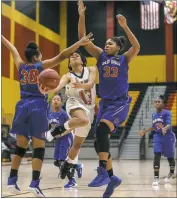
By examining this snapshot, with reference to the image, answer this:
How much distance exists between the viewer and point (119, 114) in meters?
5.45

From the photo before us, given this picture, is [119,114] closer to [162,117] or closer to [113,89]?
[113,89]

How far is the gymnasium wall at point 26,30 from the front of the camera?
784 inches

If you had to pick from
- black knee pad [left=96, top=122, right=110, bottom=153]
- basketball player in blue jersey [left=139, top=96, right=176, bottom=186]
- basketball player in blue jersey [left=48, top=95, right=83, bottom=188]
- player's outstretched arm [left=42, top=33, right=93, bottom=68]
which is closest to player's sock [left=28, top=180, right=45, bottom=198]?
black knee pad [left=96, top=122, right=110, bottom=153]

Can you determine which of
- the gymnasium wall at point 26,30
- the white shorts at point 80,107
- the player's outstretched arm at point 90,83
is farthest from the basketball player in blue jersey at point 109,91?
the gymnasium wall at point 26,30

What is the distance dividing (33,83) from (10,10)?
50.5 ft

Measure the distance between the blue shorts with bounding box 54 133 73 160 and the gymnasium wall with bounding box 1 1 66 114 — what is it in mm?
11163

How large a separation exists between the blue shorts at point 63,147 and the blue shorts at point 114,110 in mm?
3035

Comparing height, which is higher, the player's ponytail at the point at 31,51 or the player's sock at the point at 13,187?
the player's ponytail at the point at 31,51

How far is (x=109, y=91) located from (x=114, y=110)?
0.25m

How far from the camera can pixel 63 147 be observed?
843cm

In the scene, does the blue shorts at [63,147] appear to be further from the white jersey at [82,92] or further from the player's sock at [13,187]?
the player's sock at [13,187]

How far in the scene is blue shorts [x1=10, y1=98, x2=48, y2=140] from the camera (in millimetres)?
5559

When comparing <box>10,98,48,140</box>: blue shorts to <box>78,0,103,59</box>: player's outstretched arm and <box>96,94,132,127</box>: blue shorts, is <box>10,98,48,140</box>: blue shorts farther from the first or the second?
<box>78,0,103,59</box>: player's outstretched arm

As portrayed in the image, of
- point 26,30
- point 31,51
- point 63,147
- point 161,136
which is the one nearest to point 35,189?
point 31,51
